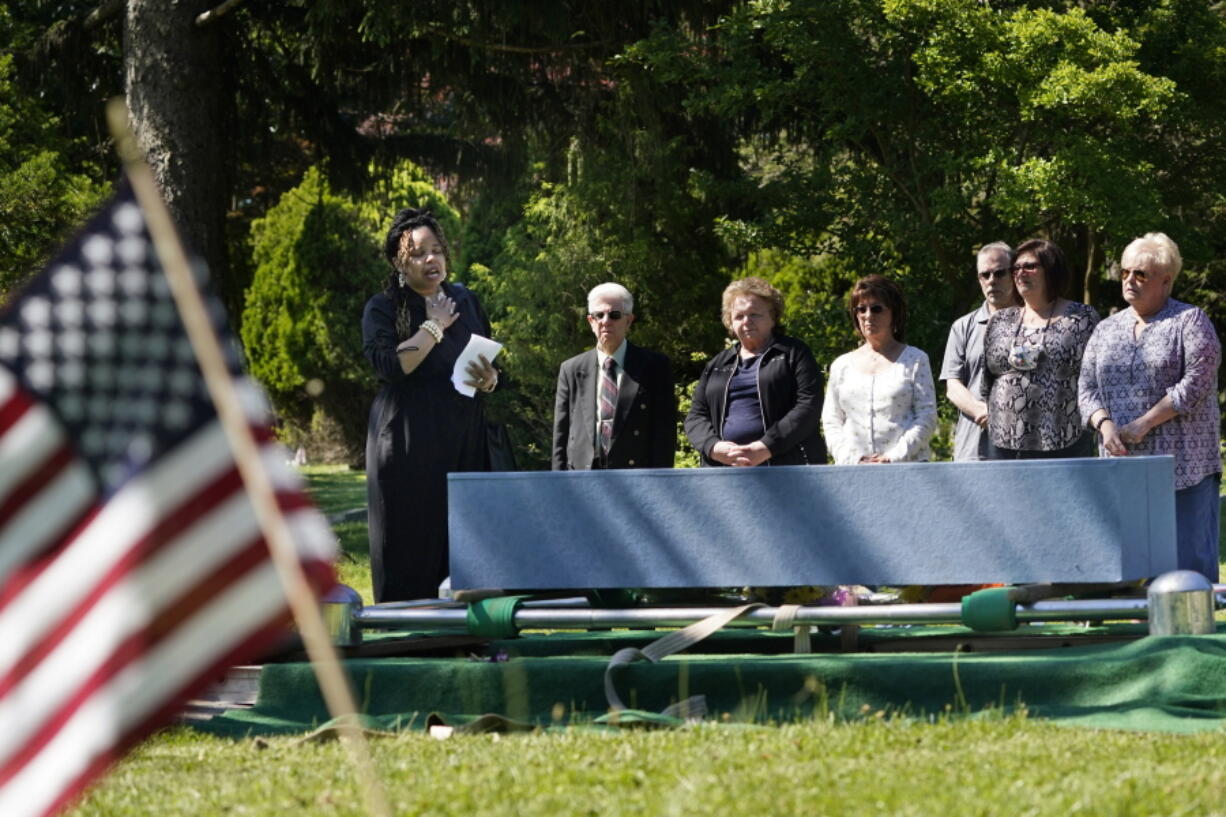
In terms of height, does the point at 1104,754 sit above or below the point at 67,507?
below

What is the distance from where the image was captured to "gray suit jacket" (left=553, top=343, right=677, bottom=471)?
8195 mm

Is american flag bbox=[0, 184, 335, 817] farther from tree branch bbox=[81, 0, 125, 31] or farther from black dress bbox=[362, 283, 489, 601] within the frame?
tree branch bbox=[81, 0, 125, 31]

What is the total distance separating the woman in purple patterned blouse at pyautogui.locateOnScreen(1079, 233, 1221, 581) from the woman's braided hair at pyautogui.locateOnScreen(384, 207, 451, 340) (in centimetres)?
294

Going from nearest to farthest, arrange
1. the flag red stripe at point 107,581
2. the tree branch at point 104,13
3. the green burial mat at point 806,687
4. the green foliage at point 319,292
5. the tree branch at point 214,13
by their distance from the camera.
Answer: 1. the flag red stripe at point 107,581
2. the green burial mat at point 806,687
3. the tree branch at point 214,13
4. the tree branch at point 104,13
5. the green foliage at point 319,292

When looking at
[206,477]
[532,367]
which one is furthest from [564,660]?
[532,367]

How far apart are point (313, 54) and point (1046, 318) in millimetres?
8771

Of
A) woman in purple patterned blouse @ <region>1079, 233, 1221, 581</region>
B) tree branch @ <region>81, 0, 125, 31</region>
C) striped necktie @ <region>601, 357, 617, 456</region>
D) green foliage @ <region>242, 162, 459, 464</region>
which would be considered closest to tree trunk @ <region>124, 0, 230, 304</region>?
tree branch @ <region>81, 0, 125, 31</region>

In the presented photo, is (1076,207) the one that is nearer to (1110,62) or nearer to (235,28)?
(1110,62)

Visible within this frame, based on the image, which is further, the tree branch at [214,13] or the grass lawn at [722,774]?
the tree branch at [214,13]

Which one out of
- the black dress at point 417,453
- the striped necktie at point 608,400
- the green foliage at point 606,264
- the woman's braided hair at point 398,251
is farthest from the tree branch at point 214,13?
the striped necktie at point 608,400

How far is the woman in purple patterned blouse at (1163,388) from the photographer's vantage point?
752 cm

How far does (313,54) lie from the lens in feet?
49.8

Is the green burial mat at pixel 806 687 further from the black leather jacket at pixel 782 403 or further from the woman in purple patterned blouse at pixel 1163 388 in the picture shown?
the black leather jacket at pixel 782 403

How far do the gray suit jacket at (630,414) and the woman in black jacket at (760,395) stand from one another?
0.22 metres
